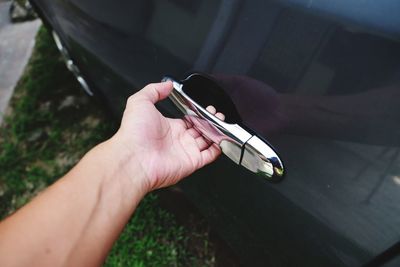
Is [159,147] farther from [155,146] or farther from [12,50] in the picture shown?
[12,50]

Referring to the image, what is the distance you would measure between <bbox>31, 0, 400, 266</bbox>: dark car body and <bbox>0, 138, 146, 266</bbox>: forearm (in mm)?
320

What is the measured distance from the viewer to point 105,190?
103cm

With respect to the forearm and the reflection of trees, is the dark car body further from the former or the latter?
the forearm

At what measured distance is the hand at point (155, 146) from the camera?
44.5 inches

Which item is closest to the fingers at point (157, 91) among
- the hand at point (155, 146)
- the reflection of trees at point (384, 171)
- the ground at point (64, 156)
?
the hand at point (155, 146)

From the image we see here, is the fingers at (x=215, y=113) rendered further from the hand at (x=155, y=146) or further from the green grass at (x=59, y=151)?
the green grass at (x=59, y=151)

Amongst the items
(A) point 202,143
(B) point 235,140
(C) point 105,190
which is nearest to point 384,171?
(B) point 235,140

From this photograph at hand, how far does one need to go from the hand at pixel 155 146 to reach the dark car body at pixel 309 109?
0.23 ft

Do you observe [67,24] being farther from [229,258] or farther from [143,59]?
[229,258]

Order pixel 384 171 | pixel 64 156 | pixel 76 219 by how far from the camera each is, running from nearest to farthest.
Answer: pixel 384 171
pixel 76 219
pixel 64 156

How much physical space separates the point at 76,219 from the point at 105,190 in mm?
109

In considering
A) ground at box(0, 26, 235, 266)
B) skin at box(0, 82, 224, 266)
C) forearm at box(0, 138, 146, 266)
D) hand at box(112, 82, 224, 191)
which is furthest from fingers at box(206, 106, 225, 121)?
ground at box(0, 26, 235, 266)

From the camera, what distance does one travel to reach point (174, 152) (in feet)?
3.91

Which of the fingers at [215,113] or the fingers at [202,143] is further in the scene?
the fingers at [202,143]
